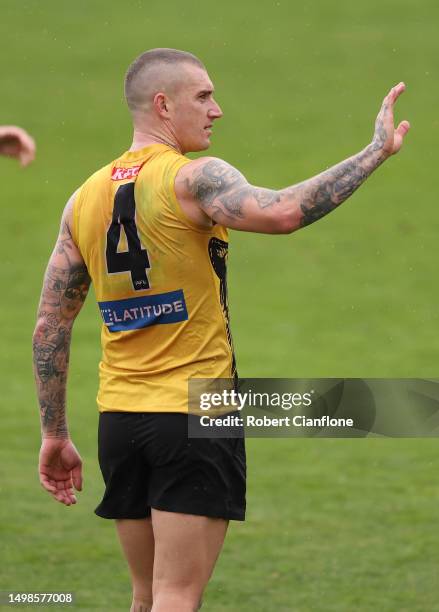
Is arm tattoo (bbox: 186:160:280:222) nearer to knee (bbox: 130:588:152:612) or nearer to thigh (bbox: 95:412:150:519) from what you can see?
thigh (bbox: 95:412:150:519)

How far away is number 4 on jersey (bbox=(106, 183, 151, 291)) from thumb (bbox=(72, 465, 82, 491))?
98cm

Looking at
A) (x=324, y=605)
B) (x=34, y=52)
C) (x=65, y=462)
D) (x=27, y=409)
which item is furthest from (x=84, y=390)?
(x=34, y=52)

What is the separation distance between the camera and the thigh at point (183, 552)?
513 centimetres

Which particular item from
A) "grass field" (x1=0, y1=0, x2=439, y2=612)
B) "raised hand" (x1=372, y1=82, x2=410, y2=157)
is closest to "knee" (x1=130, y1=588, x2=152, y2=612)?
"raised hand" (x1=372, y1=82, x2=410, y2=157)

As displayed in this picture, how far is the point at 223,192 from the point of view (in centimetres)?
499

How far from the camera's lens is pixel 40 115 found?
2645 cm

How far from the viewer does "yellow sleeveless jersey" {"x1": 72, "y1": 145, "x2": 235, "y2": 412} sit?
5.17 metres

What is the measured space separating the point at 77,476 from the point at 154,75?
170cm

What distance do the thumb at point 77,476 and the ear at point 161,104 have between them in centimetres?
152

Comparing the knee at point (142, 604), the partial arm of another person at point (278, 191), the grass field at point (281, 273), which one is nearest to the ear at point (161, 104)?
the partial arm of another person at point (278, 191)
